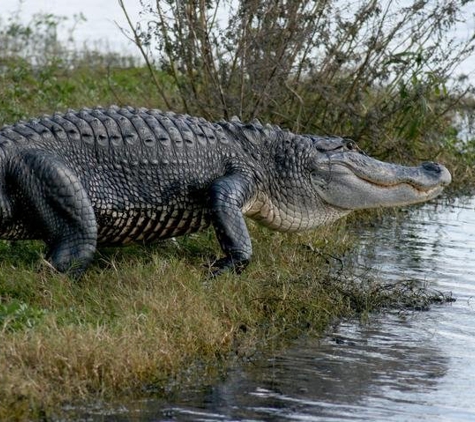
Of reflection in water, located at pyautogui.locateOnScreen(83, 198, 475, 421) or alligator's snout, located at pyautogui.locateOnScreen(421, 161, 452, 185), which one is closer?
reflection in water, located at pyautogui.locateOnScreen(83, 198, 475, 421)

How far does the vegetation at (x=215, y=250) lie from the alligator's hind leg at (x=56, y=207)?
0.46 ft

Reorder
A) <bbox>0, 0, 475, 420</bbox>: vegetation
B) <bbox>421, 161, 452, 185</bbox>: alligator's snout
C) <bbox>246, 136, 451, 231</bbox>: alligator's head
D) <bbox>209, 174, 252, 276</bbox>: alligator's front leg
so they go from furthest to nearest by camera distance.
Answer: <bbox>421, 161, 452, 185</bbox>: alligator's snout, <bbox>246, 136, 451, 231</bbox>: alligator's head, <bbox>209, 174, 252, 276</bbox>: alligator's front leg, <bbox>0, 0, 475, 420</bbox>: vegetation

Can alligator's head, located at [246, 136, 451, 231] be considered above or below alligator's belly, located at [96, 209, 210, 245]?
above

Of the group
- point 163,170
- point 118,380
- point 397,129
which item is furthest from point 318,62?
point 118,380

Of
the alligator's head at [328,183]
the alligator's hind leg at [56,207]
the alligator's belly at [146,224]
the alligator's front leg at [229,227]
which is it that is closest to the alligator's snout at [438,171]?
the alligator's head at [328,183]

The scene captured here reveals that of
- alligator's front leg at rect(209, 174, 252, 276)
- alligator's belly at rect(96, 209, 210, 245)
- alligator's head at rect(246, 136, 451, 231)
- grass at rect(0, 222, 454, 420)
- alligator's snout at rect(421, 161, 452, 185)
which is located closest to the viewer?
grass at rect(0, 222, 454, 420)

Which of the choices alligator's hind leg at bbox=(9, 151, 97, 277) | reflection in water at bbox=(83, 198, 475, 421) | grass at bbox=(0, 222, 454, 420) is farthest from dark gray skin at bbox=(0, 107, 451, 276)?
reflection in water at bbox=(83, 198, 475, 421)

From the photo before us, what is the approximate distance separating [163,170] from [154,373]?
201 cm

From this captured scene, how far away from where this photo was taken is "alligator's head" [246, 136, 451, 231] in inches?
289

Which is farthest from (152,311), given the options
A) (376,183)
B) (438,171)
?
(438,171)

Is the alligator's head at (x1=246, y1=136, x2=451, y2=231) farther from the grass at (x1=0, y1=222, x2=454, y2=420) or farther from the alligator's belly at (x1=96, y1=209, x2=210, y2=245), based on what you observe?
the alligator's belly at (x1=96, y1=209, x2=210, y2=245)

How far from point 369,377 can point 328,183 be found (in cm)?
226

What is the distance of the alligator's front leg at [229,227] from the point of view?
6.76 m

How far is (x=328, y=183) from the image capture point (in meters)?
7.49
